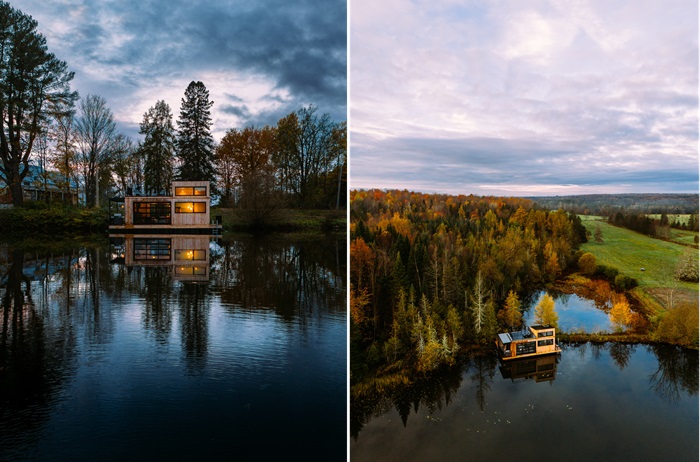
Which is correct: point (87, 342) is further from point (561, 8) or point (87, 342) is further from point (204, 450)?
point (561, 8)

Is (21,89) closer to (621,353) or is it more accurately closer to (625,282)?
(625,282)

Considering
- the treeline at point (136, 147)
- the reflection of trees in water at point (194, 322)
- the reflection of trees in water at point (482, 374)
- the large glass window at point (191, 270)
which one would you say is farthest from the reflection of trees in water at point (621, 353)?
the treeline at point (136, 147)

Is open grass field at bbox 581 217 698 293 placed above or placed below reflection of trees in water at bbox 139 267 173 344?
above

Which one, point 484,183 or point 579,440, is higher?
point 484,183

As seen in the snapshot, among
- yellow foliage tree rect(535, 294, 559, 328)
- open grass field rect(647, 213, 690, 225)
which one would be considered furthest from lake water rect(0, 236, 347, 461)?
open grass field rect(647, 213, 690, 225)

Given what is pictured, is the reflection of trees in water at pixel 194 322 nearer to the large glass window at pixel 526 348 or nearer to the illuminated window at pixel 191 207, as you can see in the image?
the large glass window at pixel 526 348

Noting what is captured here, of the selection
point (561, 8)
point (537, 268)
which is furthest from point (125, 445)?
point (561, 8)

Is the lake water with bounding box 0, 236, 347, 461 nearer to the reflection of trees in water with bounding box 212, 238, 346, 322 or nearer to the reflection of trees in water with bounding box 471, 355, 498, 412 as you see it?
the reflection of trees in water with bounding box 212, 238, 346, 322
